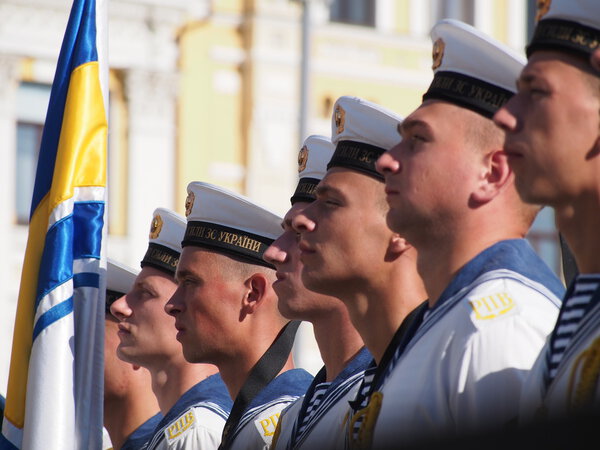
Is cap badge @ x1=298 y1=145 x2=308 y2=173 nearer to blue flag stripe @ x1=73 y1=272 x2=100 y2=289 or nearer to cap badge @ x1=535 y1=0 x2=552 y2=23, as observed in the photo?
blue flag stripe @ x1=73 y1=272 x2=100 y2=289

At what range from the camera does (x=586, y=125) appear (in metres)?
2.22

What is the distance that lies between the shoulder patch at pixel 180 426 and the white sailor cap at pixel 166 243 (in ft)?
2.51

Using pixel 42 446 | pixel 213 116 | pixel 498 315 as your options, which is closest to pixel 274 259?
pixel 42 446

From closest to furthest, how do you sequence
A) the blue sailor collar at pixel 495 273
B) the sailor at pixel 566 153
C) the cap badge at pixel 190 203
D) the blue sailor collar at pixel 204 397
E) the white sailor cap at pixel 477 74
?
the sailor at pixel 566 153, the blue sailor collar at pixel 495 273, the white sailor cap at pixel 477 74, the blue sailor collar at pixel 204 397, the cap badge at pixel 190 203

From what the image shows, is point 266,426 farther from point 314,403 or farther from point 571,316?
point 571,316

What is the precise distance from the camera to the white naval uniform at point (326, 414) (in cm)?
328

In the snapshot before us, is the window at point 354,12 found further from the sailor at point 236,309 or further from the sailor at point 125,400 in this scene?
the sailor at point 236,309

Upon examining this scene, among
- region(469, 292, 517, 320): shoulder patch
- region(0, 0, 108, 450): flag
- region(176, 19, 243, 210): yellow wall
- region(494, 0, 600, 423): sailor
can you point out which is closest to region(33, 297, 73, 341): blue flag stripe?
region(0, 0, 108, 450): flag

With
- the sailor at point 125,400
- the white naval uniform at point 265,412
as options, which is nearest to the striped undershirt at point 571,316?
the white naval uniform at point 265,412

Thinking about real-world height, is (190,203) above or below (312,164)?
below

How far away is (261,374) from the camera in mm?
4129

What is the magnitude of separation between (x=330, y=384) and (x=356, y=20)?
1510 centimetres

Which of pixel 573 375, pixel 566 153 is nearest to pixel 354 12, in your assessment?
pixel 566 153

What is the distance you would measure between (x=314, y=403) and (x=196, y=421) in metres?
0.88
